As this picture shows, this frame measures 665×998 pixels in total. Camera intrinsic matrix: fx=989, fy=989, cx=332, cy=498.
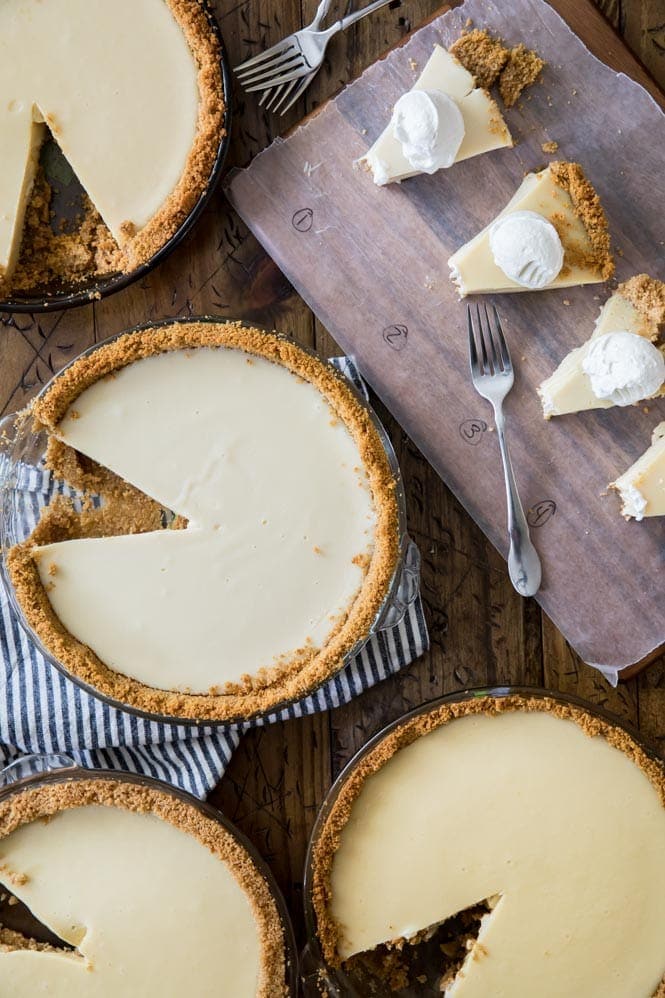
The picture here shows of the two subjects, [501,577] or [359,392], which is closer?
[359,392]

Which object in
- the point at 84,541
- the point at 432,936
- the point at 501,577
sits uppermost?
the point at 84,541

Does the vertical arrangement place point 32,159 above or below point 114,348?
above

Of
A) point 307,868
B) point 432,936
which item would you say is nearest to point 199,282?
point 307,868

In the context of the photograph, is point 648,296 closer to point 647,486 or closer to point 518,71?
point 647,486

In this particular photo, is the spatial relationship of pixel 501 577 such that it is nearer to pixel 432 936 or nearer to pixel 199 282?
pixel 432 936

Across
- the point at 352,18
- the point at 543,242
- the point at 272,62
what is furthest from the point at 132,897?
the point at 352,18


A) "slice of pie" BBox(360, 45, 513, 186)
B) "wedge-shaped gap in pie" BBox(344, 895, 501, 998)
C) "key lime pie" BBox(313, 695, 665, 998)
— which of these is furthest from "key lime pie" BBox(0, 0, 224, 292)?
"wedge-shaped gap in pie" BBox(344, 895, 501, 998)

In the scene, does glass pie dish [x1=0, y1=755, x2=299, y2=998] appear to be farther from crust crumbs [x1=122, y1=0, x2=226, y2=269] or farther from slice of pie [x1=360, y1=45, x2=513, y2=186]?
slice of pie [x1=360, y1=45, x2=513, y2=186]
